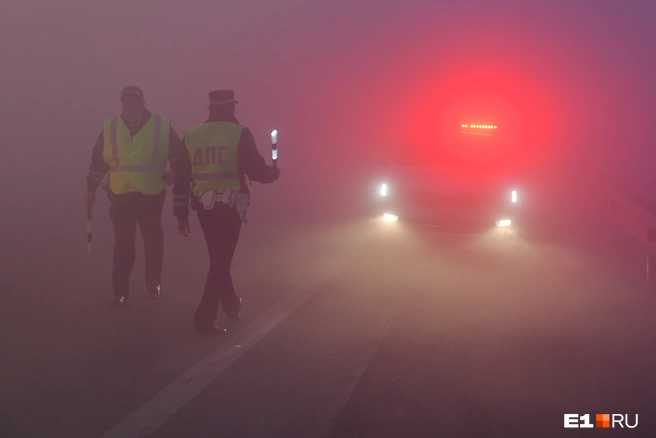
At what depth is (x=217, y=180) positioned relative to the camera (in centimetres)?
696

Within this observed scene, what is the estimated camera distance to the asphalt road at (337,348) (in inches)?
198

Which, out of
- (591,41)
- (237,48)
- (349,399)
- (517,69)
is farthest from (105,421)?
(591,41)

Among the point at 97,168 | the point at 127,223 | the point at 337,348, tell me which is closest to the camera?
the point at 337,348

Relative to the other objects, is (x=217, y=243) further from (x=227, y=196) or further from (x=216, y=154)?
(x=216, y=154)

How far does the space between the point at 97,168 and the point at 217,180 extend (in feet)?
5.50

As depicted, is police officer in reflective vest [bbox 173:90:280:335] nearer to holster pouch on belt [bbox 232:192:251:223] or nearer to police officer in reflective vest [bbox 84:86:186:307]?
holster pouch on belt [bbox 232:192:251:223]

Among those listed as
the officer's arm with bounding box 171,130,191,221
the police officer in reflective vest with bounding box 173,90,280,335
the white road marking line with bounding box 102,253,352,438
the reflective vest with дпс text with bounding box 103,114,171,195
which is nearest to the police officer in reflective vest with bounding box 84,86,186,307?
the reflective vest with дпс text with bounding box 103,114,171,195

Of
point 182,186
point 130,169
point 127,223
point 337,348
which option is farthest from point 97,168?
point 337,348

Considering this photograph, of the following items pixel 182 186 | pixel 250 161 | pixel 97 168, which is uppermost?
pixel 97 168

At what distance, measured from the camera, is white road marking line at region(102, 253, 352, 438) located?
485 centimetres

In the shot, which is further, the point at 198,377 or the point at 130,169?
the point at 130,169

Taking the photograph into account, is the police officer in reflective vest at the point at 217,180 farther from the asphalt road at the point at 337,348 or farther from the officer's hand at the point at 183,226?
the asphalt road at the point at 337,348

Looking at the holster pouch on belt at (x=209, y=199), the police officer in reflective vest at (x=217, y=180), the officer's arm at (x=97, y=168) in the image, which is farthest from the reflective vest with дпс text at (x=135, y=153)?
the holster pouch on belt at (x=209, y=199)

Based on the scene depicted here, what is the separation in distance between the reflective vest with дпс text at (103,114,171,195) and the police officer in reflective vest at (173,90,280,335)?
92cm
